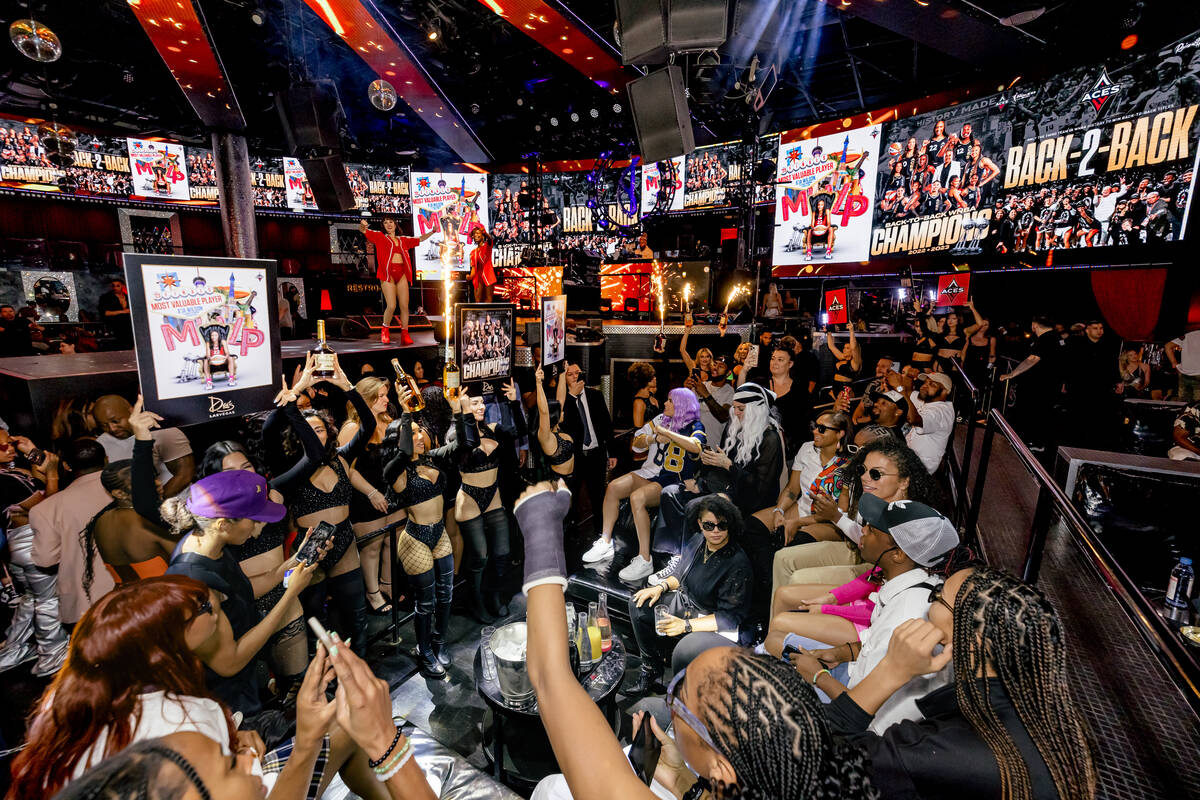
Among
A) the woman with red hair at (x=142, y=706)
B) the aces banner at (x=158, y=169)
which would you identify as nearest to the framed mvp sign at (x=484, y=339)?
the woman with red hair at (x=142, y=706)

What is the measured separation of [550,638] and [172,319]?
8.62 ft

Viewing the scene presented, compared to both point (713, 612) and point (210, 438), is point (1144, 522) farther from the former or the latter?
point (210, 438)

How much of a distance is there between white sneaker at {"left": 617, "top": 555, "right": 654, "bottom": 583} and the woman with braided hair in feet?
11.2

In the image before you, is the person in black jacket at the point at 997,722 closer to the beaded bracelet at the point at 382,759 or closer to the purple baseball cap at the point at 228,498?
the beaded bracelet at the point at 382,759

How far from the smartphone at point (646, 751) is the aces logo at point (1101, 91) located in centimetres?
719

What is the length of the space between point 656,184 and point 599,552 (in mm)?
10125

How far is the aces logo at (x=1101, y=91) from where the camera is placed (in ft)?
16.2

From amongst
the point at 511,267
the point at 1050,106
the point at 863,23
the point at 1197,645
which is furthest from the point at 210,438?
the point at 511,267

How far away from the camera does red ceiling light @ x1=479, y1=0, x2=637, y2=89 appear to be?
19.1 feet

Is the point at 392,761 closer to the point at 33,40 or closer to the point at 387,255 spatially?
the point at 387,255

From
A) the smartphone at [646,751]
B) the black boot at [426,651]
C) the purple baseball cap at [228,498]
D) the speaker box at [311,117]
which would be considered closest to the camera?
the smartphone at [646,751]

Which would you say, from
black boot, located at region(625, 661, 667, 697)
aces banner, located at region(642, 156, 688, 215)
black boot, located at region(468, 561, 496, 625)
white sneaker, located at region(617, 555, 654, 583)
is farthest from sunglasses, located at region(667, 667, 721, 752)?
aces banner, located at region(642, 156, 688, 215)

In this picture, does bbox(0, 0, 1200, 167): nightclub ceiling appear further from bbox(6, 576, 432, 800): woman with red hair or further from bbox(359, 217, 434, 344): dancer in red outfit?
bbox(6, 576, 432, 800): woman with red hair

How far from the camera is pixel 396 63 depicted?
7.64 metres
